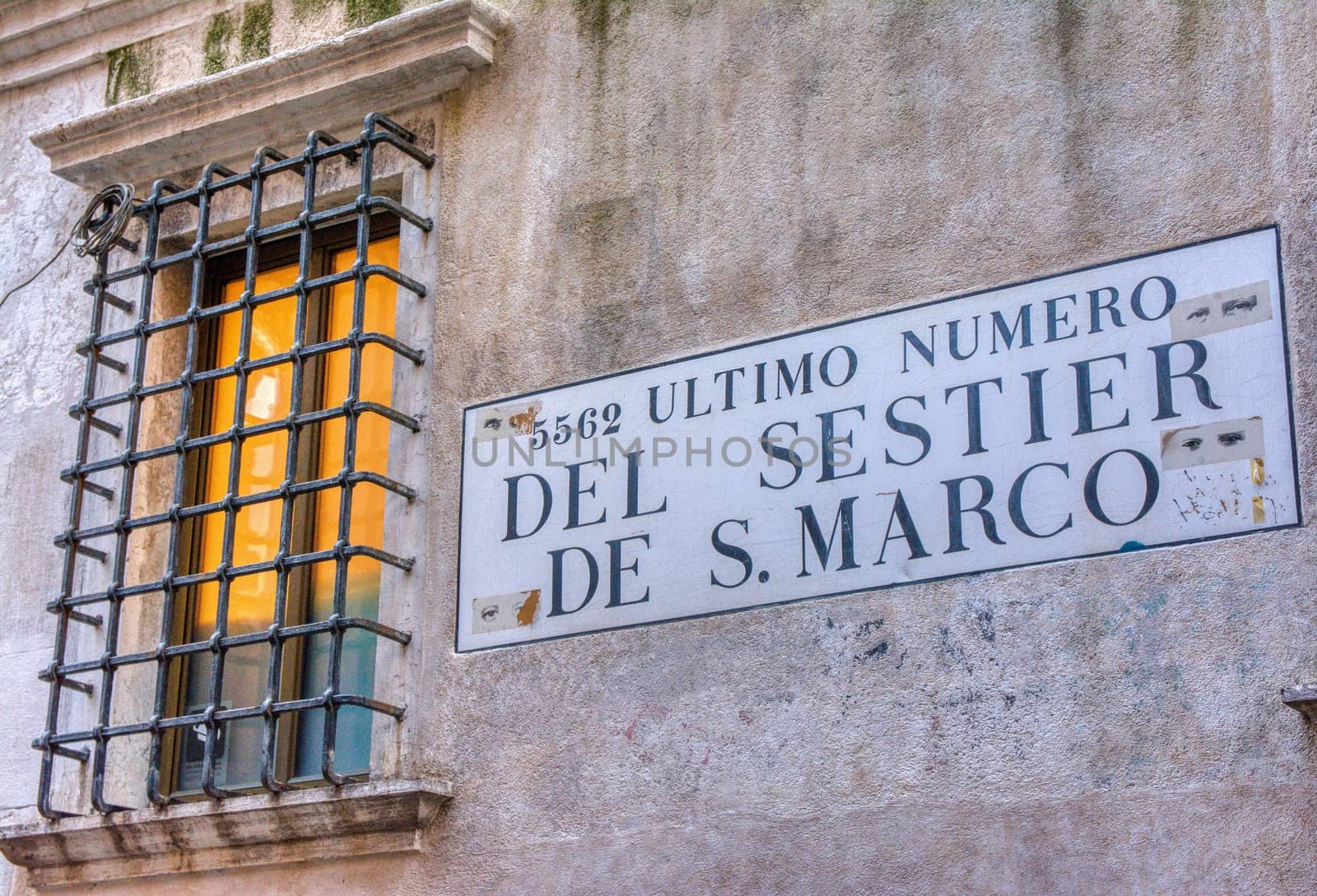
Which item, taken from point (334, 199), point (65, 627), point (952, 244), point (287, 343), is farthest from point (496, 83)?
point (65, 627)

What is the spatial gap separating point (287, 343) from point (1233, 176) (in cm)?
294

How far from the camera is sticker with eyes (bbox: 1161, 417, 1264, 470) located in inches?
172

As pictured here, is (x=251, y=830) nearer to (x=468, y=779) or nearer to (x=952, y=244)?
(x=468, y=779)

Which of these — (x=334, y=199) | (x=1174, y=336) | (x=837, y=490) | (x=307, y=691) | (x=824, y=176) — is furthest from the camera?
(x=334, y=199)

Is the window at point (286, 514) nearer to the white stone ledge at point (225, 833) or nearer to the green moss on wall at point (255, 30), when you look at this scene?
the white stone ledge at point (225, 833)

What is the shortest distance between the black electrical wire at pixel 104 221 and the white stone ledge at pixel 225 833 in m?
1.73

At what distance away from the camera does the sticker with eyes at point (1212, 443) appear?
4359mm

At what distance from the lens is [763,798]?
4.68 m

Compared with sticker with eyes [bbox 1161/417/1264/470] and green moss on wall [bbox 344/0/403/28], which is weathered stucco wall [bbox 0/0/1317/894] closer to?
sticker with eyes [bbox 1161/417/1264/470]

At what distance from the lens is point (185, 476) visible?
238 inches

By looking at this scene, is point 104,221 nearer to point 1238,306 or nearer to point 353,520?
point 353,520

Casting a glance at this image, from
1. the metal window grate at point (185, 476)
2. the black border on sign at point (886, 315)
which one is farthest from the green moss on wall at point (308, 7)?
the black border on sign at point (886, 315)

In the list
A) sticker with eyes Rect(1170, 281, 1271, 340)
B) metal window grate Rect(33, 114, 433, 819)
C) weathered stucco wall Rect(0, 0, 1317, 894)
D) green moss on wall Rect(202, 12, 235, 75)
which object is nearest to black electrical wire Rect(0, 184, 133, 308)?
metal window grate Rect(33, 114, 433, 819)

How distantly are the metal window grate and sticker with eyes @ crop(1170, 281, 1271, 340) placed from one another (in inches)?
84.8
